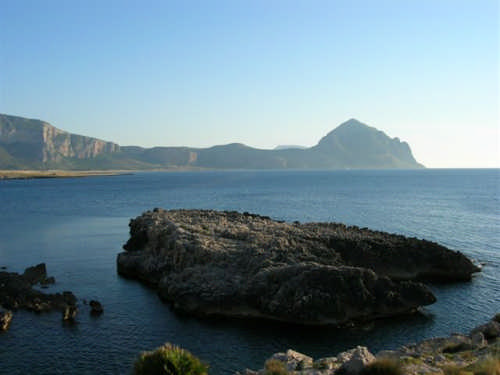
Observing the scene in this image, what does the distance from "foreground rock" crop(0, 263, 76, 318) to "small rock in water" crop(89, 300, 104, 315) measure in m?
1.24

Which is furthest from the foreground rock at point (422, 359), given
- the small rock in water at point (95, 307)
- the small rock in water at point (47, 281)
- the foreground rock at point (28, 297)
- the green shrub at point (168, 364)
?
the small rock in water at point (47, 281)

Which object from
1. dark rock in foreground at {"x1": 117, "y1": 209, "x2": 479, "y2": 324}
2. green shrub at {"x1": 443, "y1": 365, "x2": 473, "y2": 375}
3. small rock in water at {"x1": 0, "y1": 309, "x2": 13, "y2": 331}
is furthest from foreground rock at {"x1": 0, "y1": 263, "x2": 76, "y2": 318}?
green shrub at {"x1": 443, "y1": 365, "x2": 473, "y2": 375}

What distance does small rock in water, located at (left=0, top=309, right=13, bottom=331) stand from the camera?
27.6 metres

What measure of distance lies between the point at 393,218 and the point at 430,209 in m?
17.5

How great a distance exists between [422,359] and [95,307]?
22.4 m

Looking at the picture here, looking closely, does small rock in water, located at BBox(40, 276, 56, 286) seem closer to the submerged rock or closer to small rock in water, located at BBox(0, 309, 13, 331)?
small rock in water, located at BBox(0, 309, 13, 331)

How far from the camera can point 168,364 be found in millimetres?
15320

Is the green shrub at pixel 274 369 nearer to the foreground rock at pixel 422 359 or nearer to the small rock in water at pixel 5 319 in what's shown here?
the foreground rock at pixel 422 359

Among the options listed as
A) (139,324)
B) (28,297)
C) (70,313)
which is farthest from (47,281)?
(139,324)

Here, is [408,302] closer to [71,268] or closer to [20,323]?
[20,323]

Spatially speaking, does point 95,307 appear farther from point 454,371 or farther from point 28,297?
point 454,371

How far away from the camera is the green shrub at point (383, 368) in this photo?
15.1 m

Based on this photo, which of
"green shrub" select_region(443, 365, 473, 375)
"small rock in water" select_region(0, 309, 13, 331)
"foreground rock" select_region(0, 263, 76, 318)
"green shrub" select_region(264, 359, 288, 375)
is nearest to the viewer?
"green shrub" select_region(443, 365, 473, 375)

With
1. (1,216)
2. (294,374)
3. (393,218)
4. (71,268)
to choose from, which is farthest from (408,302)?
(1,216)
